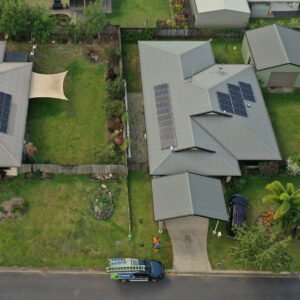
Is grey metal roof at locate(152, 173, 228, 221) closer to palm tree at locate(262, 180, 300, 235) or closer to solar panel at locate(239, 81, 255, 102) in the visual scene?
palm tree at locate(262, 180, 300, 235)

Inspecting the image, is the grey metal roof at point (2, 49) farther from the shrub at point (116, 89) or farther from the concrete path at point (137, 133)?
the concrete path at point (137, 133)

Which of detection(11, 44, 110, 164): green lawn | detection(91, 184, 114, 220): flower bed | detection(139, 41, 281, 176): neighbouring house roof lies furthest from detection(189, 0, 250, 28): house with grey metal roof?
detection(91, 184, 114, 220): flower bed

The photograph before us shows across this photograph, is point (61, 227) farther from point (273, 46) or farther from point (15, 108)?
point (273, 46)

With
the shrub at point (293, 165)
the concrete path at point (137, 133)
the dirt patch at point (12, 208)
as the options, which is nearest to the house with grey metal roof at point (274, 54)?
the shrub at point (293, 165)

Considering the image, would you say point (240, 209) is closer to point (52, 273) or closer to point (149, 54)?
point (52, 273)

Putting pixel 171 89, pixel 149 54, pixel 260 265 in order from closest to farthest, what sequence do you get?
pixel 260 265
pixel 171 89
pixel 149 54

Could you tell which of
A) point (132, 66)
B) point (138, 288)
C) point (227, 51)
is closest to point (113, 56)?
point (132, 66)

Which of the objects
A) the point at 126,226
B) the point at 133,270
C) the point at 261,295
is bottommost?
the point at 261,295

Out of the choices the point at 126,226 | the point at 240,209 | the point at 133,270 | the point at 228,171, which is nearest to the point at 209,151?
the point at 228,171
